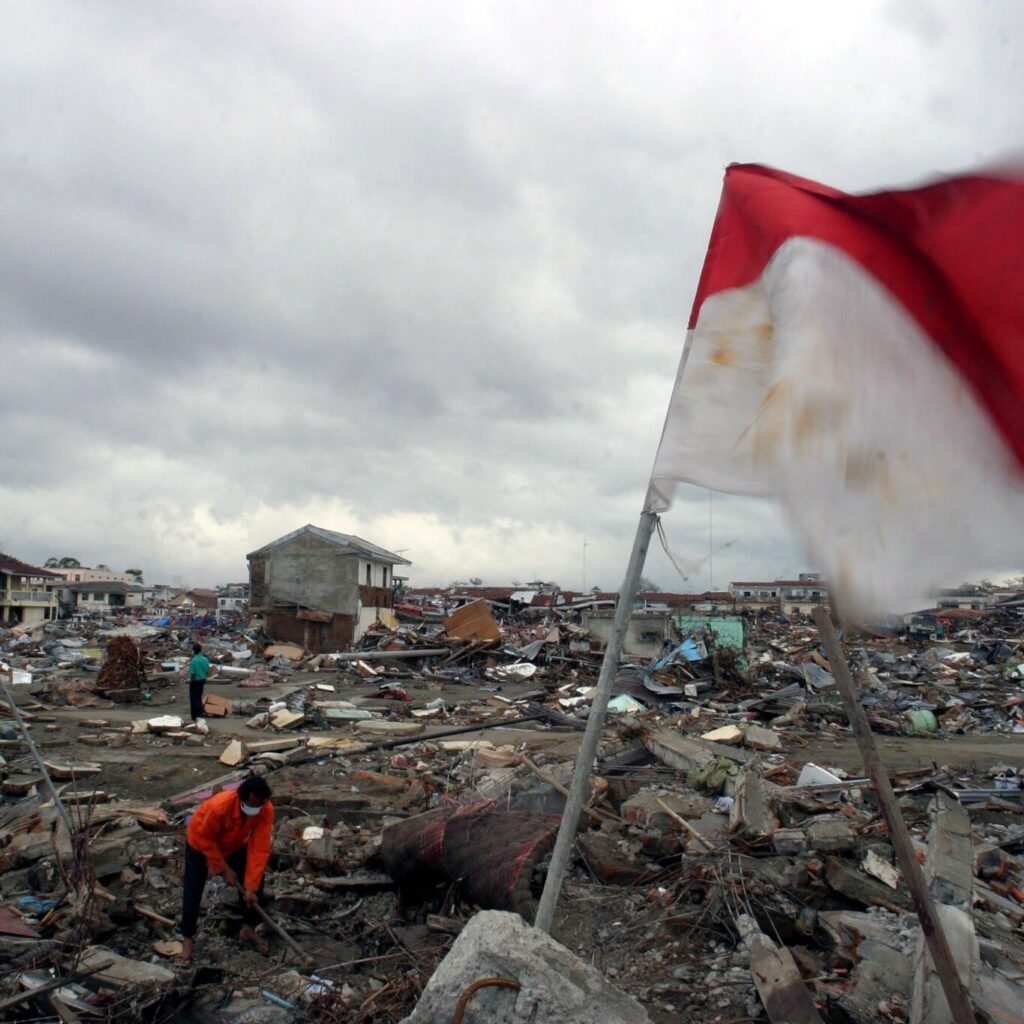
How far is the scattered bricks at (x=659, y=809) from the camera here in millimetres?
7043

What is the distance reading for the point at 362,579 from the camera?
3441cm

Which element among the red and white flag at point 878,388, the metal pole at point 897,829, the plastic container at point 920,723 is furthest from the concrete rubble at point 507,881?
the plastic container at point 920,723

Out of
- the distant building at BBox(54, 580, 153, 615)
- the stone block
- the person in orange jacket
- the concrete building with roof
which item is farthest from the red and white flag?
the distant building at BBox(54, 580, 153, 615)

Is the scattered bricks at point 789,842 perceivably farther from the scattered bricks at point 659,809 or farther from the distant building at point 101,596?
the distant building at point 101,596

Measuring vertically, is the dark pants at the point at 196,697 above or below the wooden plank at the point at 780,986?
below

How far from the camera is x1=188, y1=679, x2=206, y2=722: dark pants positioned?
15.8 metres

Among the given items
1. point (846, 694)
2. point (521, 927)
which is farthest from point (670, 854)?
point (846, 694)

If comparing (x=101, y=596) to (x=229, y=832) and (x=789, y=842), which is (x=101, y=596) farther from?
(x=789, y=842)

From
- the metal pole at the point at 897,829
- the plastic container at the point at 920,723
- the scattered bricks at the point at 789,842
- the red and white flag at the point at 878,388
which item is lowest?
the plastic container at the point at 920,723

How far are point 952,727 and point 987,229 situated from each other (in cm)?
1741

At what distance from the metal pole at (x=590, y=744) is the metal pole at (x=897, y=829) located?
25.9 inches

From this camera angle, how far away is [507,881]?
5438mm

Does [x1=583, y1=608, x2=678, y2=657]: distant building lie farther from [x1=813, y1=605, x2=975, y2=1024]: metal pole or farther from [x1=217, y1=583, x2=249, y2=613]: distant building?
[x1=217, y1=583, x2=249, y2=613]: distant building

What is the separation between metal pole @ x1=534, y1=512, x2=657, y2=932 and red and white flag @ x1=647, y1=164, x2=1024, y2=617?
17cm
